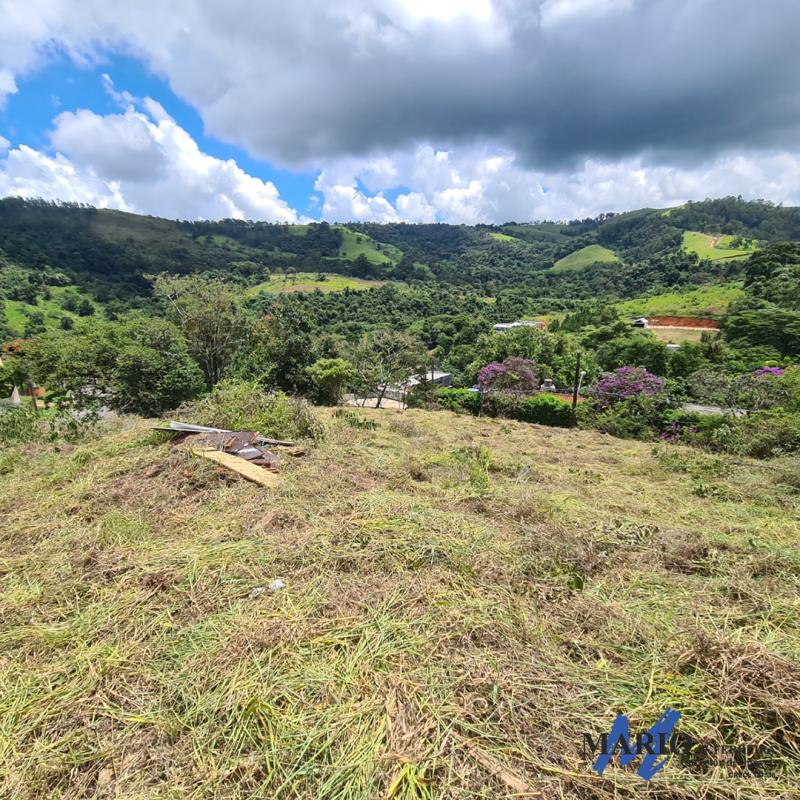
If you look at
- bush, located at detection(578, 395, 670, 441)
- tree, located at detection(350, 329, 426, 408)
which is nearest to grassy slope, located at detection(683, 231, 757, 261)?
tree, located at detection(350, 329, 426, 408)

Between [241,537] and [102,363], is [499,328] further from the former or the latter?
[241,537]

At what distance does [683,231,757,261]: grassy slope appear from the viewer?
71250mm

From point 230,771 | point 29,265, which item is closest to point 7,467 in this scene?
point 230,771

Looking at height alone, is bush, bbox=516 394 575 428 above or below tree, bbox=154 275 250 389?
below

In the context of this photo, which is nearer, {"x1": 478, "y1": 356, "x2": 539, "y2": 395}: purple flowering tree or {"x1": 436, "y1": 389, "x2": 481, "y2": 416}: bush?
{"x1": 478, "y1": 356, "x2": 539, "y2": 395}: purple flowering tree

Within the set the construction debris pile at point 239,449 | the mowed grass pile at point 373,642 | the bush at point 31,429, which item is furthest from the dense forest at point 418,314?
the mowed grass pile at point 373,642

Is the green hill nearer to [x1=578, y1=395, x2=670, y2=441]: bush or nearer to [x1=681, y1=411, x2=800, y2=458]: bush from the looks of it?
[x1=578, y1=395, x2=670, y2=441]: bush

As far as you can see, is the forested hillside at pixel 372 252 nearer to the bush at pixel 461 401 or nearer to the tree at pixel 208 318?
the tree at pixel 208 318

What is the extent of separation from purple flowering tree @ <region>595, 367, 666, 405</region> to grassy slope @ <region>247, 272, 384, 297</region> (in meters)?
64.8

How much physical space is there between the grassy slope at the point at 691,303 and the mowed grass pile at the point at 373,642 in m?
52.0

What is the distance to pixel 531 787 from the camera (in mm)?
1551

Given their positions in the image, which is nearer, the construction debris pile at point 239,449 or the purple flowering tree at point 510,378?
the construction debris pile at point 239,449

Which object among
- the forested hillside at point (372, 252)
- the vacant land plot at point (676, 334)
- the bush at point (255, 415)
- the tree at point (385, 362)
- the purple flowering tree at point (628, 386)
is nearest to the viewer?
the bush at point (255, 415)

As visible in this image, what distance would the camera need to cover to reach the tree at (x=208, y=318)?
19.0m
